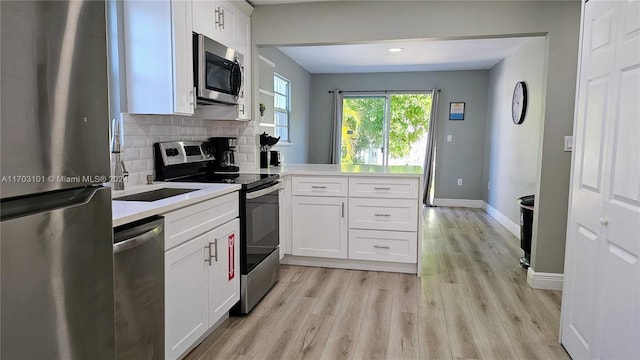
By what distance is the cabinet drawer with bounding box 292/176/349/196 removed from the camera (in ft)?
11.8

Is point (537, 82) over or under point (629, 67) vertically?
over

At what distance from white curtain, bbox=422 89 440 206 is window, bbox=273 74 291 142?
8.13ft

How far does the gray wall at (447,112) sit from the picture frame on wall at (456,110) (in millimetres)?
64

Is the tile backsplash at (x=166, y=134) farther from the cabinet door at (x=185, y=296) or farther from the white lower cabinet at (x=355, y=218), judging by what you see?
the cabinet door at (x=185, y=296)

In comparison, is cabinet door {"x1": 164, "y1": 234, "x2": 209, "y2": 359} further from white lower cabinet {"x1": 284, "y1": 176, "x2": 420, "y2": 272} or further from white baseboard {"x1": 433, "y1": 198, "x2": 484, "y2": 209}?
white baseboard {"x1": 433, "y1": 198, "x2": 484, "y2": 209}

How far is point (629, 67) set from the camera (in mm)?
1693

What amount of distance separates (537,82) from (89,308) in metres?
4.79

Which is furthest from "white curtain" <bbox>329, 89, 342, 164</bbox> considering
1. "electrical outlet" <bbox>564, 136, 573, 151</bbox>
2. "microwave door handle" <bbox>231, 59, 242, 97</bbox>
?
"electrical outlet" <bbox>564, 136, 573, 151</bbox>

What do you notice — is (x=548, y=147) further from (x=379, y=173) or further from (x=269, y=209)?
(x=269, y=209)

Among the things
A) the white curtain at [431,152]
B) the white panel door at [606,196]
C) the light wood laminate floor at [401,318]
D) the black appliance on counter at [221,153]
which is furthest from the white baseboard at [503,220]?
the black appliance on counter at [221,153]

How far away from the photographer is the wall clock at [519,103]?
4.93m

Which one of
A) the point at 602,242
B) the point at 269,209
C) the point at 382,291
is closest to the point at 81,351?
the point at 602,242

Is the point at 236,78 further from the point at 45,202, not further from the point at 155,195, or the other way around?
the point at 45,202

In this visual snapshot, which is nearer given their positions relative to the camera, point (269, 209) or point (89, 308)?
point (89, 308)
